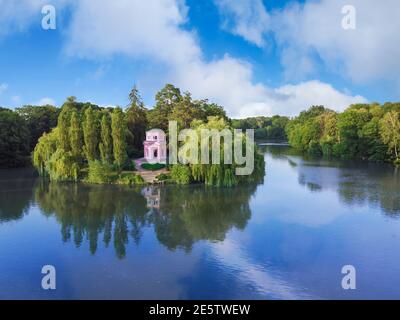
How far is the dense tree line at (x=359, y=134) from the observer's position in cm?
3944

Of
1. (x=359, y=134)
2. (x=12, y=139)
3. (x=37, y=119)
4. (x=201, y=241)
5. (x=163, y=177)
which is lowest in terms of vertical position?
(x=201, y=241)

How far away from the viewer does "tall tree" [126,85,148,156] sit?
120 ft

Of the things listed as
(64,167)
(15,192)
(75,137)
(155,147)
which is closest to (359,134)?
(155,147)

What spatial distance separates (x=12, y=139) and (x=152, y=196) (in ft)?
68.1

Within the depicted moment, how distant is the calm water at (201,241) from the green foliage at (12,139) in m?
A: 12.7

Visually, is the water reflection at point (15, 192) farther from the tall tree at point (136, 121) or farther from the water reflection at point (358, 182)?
the water reflection at point (358, 182)

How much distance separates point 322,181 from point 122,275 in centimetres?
1988

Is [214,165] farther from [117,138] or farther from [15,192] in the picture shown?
[15,192]

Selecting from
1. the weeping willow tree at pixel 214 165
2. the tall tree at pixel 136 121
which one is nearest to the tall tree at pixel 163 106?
the tall tree at pixel 136 121

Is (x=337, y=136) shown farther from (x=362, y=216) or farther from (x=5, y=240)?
(x=5, y=240)

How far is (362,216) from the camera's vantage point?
18000mm

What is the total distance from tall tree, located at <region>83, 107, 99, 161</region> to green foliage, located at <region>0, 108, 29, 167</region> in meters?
12.1

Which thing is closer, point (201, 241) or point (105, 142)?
point (201, 241)

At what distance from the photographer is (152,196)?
893 inches
